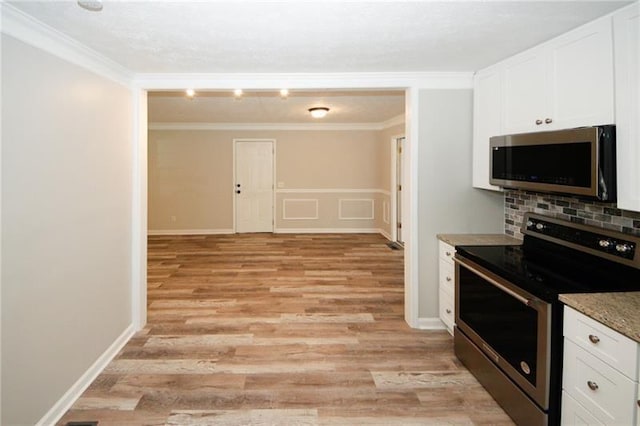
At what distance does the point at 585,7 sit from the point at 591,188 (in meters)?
0.90

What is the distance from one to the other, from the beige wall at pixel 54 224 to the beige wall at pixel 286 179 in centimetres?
538

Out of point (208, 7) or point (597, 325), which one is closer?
point (597, 325)

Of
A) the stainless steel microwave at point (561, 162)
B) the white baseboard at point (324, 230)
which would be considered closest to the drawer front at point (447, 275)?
the stainless steel microwave at point (561, 162)

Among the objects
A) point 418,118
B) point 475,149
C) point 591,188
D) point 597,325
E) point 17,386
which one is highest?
point 418,118

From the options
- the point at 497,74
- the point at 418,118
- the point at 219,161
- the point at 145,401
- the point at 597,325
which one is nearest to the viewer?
the point at 597,325

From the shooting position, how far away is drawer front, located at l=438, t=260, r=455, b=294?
3.16m

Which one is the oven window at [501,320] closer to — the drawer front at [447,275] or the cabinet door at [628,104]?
the drawer front at [447,275]

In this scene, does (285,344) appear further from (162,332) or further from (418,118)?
(418,118)

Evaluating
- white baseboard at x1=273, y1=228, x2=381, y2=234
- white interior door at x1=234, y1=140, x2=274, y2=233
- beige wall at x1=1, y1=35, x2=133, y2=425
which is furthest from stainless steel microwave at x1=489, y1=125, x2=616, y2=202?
white interior door at x1=234, y1=140, x2=274, y2=233

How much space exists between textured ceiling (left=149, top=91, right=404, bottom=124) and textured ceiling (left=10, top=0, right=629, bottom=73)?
5.89 feet

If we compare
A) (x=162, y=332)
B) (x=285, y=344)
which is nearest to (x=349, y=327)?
(x=285, y=344)

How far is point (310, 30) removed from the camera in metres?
2.26

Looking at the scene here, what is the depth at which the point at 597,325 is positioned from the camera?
158 cm

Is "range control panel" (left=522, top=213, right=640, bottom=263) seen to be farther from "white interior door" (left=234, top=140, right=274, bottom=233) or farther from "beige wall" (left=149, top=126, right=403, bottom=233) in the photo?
"white interior door" (left=234, top=140, right=274, bottom=233)
